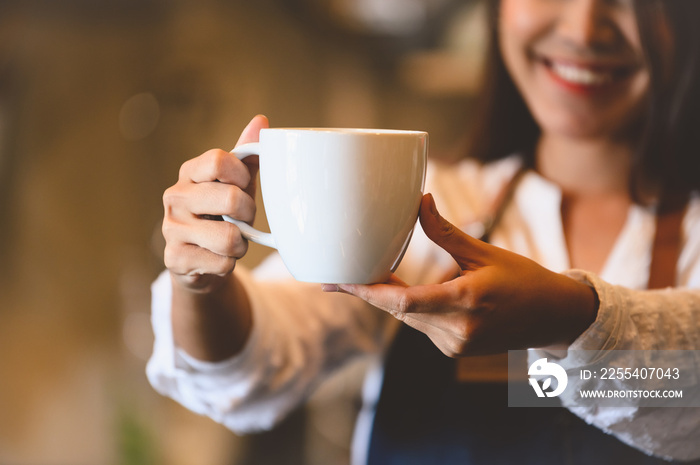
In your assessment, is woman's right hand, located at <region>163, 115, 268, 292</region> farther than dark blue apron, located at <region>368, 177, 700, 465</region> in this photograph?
No

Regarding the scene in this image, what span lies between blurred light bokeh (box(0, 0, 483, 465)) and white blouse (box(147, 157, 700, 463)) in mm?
212

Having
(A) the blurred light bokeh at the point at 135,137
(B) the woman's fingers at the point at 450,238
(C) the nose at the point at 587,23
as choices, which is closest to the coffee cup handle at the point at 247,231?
(B) the woman's fingers at the point at 450,238

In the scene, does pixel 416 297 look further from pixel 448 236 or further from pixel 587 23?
pixel 587 23

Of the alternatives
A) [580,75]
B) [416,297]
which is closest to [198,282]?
[416,297]

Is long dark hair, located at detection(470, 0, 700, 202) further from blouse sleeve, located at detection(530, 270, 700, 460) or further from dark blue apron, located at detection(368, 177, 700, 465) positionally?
blouse sleeve, located at detection(530, 270, 700, 460)

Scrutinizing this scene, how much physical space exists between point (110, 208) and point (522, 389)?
0.87 metres

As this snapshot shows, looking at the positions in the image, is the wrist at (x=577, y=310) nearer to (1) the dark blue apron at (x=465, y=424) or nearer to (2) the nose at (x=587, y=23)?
(1) the dark blue apron at (x=465, y=424)

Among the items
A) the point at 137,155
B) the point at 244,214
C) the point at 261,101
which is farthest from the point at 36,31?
the point at 244,214

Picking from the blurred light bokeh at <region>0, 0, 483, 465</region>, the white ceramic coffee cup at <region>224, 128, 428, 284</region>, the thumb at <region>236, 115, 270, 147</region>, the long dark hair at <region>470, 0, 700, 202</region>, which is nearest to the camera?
the white ceramic coffee cup at <region>224, 128, 428, 284</region>

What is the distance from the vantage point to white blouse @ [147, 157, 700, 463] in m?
0.53

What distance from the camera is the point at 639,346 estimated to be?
1.67 ft

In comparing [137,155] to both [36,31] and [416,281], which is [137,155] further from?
[416,281]

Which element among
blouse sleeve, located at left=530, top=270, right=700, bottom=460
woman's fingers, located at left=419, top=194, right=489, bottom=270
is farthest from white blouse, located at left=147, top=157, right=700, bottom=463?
woman's fingers, located at left=419, top=194, right=489, bottom=270

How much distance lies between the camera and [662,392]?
1.82 feet
